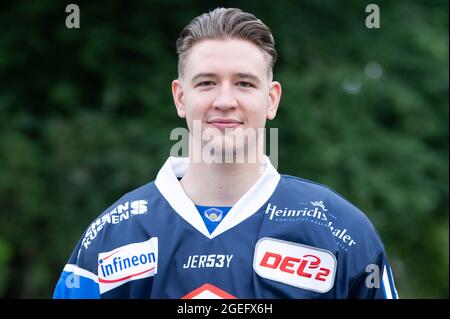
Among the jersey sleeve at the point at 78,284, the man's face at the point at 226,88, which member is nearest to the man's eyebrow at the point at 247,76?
the man's face at the point at 226,88

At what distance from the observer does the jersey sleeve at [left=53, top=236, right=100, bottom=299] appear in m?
3.38

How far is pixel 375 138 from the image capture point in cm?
1005

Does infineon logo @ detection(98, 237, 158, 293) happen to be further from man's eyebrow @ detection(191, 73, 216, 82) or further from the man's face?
man's eyebrow @ detection(191, 73, 216, 82)

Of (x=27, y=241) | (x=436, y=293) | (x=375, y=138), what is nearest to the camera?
(x=27, y=241)

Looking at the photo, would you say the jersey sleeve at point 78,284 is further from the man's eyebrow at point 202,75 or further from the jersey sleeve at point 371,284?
the jersey sleeve at point 371,284

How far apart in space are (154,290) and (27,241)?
6459mm

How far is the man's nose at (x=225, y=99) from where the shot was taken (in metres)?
3.27

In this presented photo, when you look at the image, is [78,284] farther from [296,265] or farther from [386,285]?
[386,285]

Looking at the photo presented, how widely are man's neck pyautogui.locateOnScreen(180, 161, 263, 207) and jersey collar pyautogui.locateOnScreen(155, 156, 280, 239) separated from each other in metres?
0.04

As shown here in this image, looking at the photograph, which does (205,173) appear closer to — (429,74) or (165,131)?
(165,131)

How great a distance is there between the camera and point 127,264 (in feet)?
11.0

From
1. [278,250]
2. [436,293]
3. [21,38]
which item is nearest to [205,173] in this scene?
[278,250]

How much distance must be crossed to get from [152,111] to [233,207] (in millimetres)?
6372

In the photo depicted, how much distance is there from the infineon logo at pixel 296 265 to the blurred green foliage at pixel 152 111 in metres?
5.83
